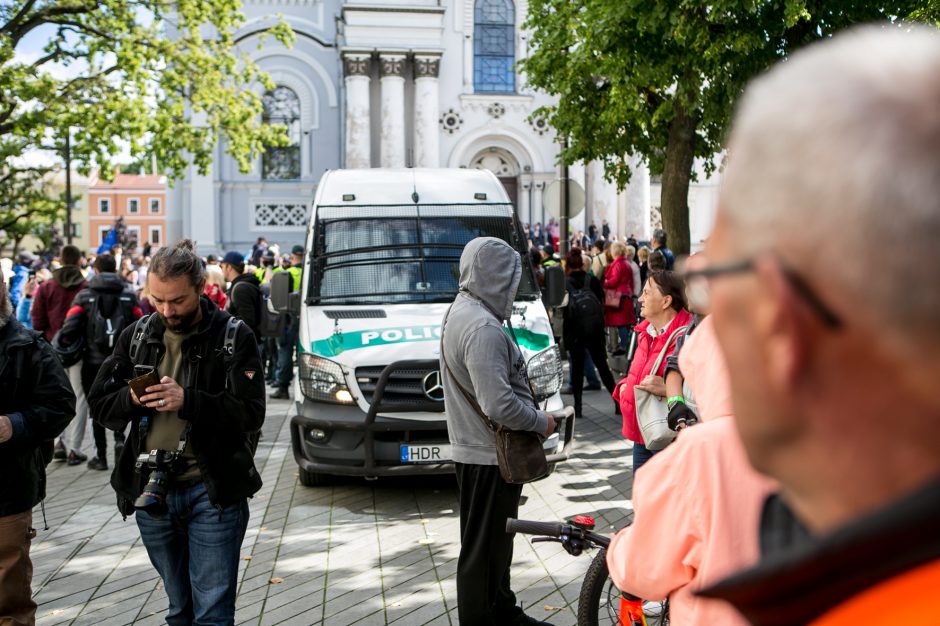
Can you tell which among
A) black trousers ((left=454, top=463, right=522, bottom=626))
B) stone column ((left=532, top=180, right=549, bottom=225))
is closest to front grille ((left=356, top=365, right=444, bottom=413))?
black trousers ((left=454, top=463, right=522, bottom=626))

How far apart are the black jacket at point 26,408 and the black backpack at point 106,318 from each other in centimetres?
512

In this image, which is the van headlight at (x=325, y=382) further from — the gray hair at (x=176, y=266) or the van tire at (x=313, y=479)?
the gray hair at (x=176, y=266)

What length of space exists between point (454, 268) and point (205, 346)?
4.92 meters

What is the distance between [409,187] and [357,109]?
25807 mm

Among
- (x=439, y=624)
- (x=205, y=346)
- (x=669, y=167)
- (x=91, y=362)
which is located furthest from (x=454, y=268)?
(x=669, y=167)

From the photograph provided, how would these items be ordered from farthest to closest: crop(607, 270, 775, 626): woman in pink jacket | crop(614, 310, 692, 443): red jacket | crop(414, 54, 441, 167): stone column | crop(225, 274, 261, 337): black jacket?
crop(414, 54, 441, 167): stone column, crop(225, 274, 261, 337): black jacket, crop(614, 310, 692, 443): red jacket, crop(607, 270, 775, 626): woman in pink jacket

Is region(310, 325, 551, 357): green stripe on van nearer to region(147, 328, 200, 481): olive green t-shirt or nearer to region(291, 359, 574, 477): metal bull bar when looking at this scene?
region(291, 359, 574, 477): metal bull bar

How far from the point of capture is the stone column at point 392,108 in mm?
35125

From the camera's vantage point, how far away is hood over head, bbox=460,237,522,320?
16.5ft

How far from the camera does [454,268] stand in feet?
29.9

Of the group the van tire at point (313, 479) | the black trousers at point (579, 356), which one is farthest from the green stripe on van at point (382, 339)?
the black trousers at point (579, 356)

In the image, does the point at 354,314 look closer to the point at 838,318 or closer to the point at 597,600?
the point at 597,600

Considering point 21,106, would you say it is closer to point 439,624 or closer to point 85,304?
point 85,304

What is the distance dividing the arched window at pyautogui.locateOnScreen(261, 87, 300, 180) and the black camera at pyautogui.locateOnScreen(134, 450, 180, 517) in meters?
32.4
